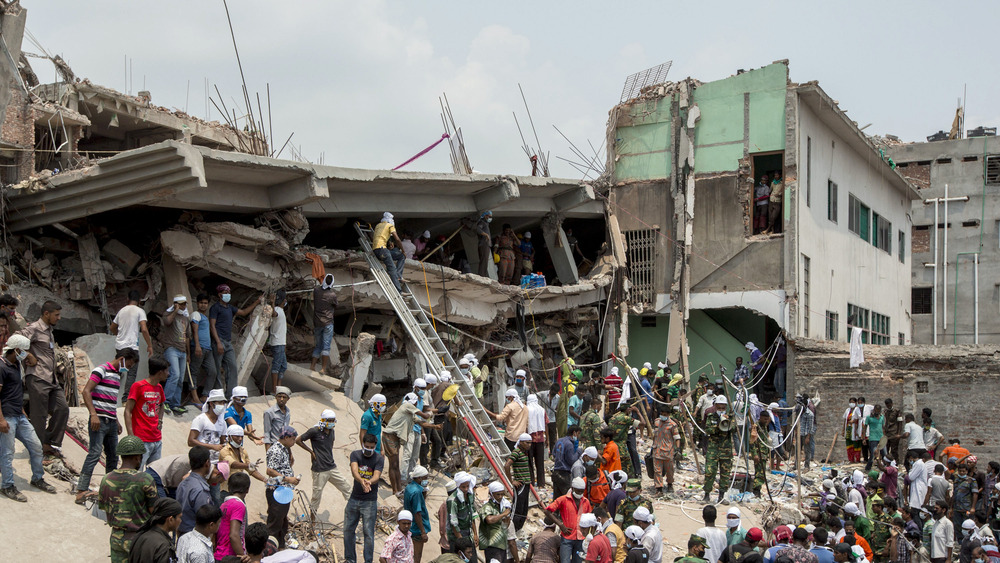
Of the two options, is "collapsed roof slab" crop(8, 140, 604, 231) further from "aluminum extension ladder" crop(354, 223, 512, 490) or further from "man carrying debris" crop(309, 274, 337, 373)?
"man carrying debris" crop(309, 274, 337, 373)

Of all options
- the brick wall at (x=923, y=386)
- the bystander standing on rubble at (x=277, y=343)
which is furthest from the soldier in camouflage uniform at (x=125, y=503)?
the brick wall at (x=923, y=386)

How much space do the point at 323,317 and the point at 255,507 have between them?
12.9ft

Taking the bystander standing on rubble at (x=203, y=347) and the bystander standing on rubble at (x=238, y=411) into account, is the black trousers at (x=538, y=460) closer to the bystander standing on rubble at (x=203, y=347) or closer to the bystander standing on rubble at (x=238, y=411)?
the bystander standing on rubble at (x=203, y=347)

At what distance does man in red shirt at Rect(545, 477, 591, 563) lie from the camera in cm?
931

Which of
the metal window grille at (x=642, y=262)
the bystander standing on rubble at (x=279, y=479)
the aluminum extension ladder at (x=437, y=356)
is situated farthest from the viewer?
the metal window grille at (x=642, y=262)

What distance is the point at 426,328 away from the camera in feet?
46.5

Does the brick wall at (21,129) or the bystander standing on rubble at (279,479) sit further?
the brick wall at (21,129)

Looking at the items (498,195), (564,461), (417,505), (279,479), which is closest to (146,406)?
(279,479)

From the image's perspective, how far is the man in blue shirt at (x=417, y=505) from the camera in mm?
8891

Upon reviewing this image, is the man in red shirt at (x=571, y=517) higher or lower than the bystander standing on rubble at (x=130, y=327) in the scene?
lower

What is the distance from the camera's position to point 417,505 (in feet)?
29.2

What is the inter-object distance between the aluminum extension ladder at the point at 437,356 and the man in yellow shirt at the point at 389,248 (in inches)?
4.8

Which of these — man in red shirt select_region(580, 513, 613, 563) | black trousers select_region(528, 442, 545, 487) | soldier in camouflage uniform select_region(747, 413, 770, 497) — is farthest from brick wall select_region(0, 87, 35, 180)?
soldier in camouflage uniform select_region(747, 413, 770, 497)

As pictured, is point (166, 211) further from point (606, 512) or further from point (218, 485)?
point (606, 512)
